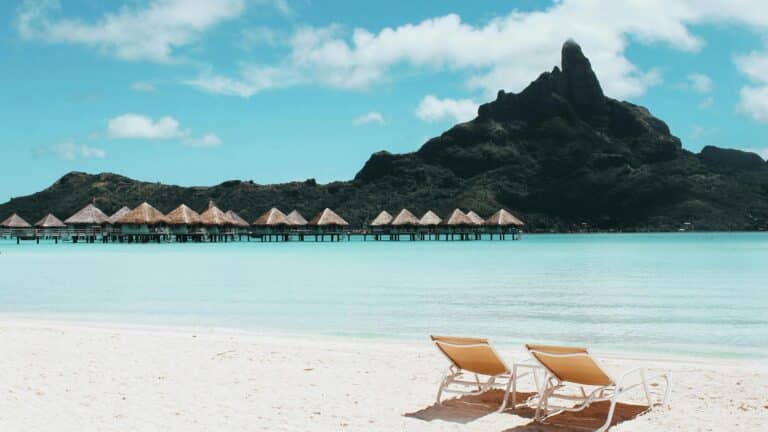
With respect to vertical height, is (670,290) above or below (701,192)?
below

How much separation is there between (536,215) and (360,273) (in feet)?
250

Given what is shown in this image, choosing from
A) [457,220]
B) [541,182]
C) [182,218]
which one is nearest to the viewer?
[182,218]

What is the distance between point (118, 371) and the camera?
268 inches

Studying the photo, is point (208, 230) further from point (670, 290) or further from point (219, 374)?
point (219, 374)

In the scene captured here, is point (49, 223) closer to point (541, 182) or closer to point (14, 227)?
point (14, 227)

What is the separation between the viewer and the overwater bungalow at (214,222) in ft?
196

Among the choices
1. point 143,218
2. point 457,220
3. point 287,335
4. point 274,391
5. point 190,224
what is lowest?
point 287,335

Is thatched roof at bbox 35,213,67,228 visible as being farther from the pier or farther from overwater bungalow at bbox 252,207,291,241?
overwater bungalow at bbox 252,207,291,241

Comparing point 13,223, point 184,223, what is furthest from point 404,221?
point 13,223

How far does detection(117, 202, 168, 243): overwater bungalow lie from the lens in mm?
56469

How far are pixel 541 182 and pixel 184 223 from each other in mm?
55981

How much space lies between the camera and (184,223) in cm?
5703

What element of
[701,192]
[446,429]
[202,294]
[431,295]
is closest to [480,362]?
[446,429]

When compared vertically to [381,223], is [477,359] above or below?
below
